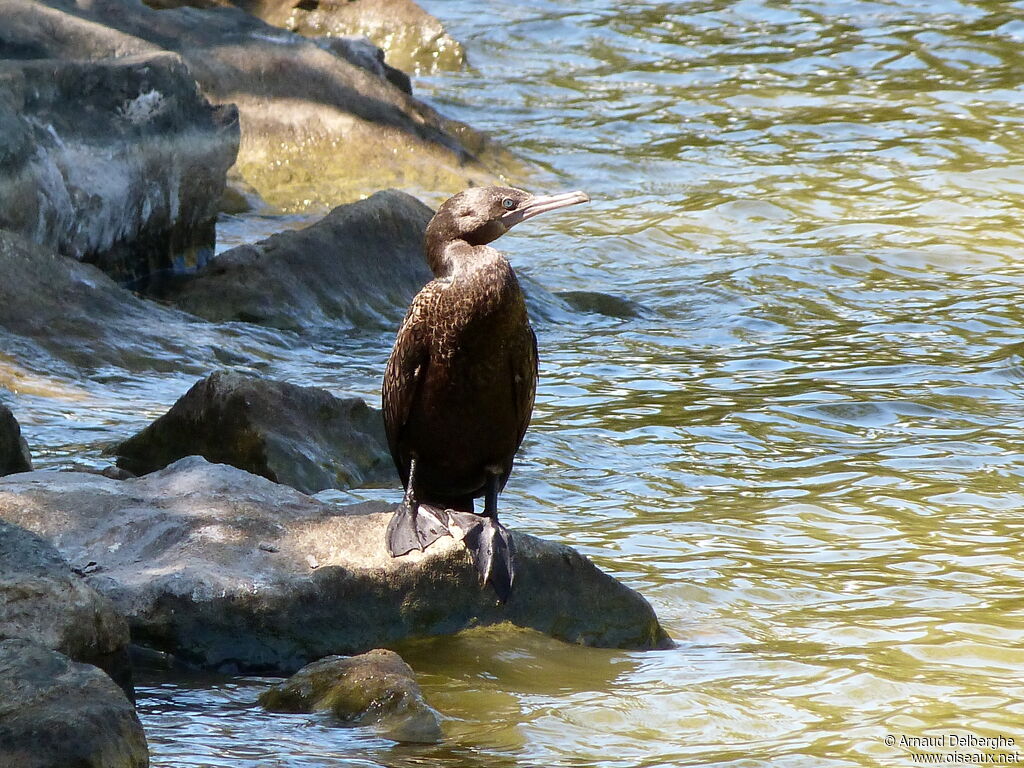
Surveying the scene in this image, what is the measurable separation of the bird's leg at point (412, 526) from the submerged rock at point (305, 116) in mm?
7184

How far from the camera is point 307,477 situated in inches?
247

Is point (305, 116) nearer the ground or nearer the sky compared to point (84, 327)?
nearer the sky

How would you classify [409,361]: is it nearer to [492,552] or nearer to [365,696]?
[492,552]

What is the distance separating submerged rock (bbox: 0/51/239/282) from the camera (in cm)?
830

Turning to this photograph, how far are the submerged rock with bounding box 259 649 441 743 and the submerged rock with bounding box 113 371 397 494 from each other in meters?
2.03

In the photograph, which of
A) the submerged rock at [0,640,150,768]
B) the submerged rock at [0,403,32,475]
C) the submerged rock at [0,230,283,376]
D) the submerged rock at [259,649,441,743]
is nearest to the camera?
the submerged rock at [0,640,150,768]

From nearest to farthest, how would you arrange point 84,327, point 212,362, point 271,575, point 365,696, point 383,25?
point 365,696
point 271,575
point 84,327
point 212,362
point 383,25

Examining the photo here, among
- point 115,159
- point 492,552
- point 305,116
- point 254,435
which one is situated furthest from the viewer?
point 305,116

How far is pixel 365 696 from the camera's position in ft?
13.3

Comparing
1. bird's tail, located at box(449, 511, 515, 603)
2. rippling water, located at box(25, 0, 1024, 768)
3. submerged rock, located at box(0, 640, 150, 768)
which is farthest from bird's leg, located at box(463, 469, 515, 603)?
submerged rock, located at box(0, 640, 150, 768)

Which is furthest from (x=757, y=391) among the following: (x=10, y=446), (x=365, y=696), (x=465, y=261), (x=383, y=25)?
(x=383, y=25)

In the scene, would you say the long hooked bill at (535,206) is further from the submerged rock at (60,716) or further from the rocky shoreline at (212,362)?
the submerged rock at (60,716)

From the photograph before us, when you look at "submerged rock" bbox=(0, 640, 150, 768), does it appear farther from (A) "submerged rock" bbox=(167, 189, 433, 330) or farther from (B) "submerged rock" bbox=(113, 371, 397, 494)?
(A) "submerged rock" bbox=(167, 189, 433, 330)

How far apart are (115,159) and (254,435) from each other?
3.36 meters
